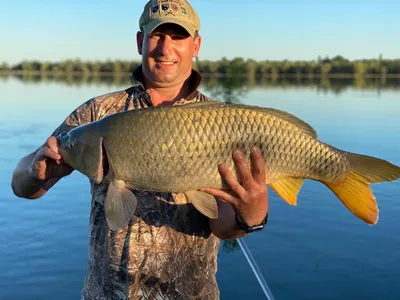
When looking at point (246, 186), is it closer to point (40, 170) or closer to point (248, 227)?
point (248, 227)

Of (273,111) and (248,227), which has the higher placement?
(273,111)

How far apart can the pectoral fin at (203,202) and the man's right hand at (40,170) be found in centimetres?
65

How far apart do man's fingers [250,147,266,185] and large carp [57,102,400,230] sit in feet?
0.13

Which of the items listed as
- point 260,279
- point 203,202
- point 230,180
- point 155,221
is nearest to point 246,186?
point 230,180

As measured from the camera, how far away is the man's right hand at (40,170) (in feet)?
7.32

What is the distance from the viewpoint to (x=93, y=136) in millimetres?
2260

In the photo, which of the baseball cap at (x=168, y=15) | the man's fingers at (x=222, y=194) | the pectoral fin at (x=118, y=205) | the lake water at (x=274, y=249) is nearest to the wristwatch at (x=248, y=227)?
the man's fingers at (x=222, y=194)

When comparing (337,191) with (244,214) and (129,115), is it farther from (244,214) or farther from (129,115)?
(129,115)

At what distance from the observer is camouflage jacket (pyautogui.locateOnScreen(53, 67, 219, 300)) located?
2.43m

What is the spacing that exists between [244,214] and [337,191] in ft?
1.72

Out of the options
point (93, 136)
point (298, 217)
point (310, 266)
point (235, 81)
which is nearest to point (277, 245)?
point (310, 266)

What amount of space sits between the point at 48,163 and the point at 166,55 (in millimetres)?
816

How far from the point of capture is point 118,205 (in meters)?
2.16

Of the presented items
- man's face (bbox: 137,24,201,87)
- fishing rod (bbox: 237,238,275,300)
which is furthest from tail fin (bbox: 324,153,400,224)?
fishing rod (bbox: 237,238,275,300)
